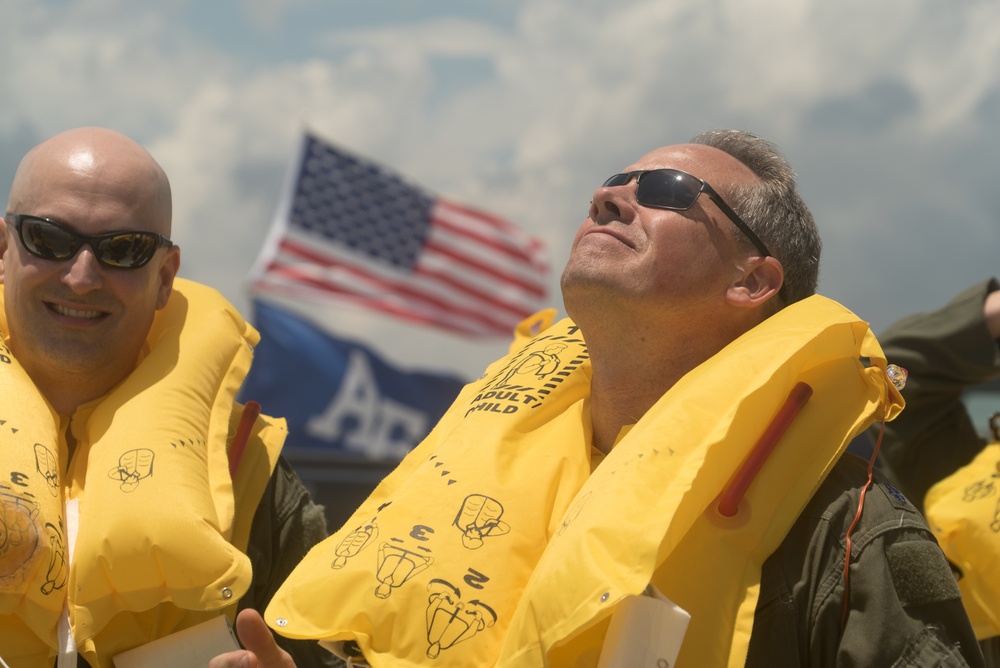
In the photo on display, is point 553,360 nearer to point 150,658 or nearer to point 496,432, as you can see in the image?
point 496,432

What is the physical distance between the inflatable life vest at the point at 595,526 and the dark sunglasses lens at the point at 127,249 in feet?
3.25

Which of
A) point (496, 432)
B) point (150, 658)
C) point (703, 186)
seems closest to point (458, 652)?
point (496, 432)

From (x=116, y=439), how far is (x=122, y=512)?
0.94ft

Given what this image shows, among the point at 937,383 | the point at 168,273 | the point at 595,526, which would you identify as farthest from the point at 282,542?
the point at 937,383

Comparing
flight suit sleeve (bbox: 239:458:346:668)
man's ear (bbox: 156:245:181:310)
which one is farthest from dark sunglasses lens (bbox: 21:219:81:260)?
flight suit sleeve (bbox: 239:458:346:668)

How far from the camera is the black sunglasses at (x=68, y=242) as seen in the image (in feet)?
10.2

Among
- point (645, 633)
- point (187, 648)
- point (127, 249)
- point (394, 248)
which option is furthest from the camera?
point (394, 248)

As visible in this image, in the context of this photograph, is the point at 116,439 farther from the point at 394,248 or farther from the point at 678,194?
the point at 394,248

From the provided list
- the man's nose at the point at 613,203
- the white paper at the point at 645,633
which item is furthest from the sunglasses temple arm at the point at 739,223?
the white paper at the point at 645,633

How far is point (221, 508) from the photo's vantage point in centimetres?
300

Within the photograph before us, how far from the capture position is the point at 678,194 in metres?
2.90

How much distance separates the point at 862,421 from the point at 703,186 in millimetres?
762

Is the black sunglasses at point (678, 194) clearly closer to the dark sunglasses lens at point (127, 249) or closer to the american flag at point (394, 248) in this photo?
the dark sunglasses lens at point (127, 249)

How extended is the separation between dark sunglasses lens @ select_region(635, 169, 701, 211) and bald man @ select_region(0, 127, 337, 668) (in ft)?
4.41
